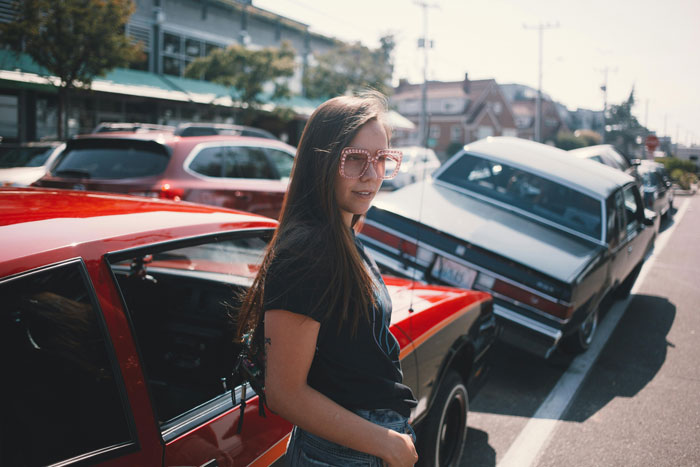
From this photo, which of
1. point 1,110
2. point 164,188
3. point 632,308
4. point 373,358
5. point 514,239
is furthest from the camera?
point 1,110

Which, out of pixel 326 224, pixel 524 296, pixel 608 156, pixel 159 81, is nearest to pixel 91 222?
pixel 326 224

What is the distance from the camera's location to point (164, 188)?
5816 millimetres

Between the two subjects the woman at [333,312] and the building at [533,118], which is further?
the building at [533,118]

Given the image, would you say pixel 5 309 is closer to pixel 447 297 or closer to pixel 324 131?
pixel 324 131

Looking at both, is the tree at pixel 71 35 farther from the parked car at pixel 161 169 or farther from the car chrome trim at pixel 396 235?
the car chrome trim at pixel 396 235

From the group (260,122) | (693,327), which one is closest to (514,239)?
(693,327)

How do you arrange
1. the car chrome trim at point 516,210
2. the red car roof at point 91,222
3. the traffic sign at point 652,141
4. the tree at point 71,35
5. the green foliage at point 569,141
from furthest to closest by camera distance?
the green foliage at point 569,141 → the traffic sign at point 652,141 → the tree at point 71,35 → the car chrome trim at point 516,210 → the red car roof at point 91,222

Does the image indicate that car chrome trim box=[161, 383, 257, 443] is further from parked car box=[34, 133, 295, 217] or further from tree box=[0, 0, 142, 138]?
tree box=[0, 0, 142, 138]

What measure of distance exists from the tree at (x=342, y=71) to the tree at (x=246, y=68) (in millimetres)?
7808

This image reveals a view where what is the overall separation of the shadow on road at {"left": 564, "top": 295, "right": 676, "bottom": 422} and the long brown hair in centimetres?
316

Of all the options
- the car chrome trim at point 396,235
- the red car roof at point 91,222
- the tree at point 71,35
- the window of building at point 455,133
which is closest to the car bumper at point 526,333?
Result: the car chrome trim at point 396,235

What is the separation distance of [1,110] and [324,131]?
2133 cm

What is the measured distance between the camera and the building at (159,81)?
18.5 metres

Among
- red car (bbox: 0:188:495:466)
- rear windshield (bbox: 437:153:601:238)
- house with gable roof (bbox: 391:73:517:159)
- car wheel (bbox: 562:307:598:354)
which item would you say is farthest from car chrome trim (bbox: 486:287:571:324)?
house with gable roof (bbox: 391:73:517:159)
